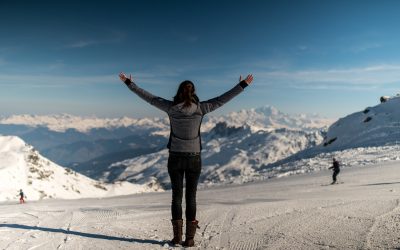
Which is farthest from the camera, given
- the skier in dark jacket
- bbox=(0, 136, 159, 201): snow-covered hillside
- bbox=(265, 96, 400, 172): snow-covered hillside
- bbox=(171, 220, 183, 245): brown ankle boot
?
bbox=(0, 136, 159, 201): snow-covered hillside

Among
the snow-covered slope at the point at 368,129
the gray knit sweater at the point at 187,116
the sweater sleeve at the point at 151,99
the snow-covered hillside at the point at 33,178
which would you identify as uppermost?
the snow-covered slope at the point at 368,129

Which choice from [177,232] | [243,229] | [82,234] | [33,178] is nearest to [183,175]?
[177,232]

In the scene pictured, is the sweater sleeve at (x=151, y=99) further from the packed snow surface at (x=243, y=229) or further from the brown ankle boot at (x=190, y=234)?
the packed snow surface at (x=243, y=229)

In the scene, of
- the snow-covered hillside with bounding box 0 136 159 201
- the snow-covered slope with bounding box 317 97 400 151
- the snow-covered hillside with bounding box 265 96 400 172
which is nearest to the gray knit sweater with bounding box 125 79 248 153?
the snow-covered hillside with bounding box 265 96 400 172

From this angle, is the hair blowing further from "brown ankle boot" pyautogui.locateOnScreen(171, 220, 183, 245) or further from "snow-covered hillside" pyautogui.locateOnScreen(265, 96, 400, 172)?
"snow-covered hillside" pyautogui.locateOnScreen(265, 96, 400, 172)

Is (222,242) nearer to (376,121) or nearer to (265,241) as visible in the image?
(265,241)

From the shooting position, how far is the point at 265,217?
337 inches

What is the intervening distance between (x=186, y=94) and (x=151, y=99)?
664mm

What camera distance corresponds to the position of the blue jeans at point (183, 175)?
6.54m

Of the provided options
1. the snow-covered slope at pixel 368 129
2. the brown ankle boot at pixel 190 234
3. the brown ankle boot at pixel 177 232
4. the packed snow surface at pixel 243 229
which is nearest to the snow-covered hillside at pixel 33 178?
the packed snow surface at pixel 243 229

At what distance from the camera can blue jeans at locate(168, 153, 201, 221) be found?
654 centimetres

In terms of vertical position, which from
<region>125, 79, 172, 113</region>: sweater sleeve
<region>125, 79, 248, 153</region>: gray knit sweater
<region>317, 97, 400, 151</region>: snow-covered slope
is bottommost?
<region>125, 79, 248, 153</region>: gray knit sweater

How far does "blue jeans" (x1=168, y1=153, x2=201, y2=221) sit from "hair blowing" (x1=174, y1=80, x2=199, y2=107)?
3.04 feet

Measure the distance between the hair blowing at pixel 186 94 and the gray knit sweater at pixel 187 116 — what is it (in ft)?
0.25
